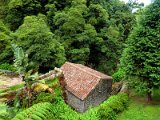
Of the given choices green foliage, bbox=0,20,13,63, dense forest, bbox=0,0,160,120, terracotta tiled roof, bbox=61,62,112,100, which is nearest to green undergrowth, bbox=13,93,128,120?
dense forest, bbox=0,0,160,120

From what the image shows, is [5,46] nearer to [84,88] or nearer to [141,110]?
Answer: [84,88]

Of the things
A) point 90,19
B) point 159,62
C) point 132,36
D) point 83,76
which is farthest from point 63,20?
point 159,62

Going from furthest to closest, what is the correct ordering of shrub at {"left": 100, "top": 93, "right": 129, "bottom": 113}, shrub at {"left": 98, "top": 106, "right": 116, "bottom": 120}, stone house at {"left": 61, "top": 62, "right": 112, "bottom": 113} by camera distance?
stone house at {"left": 61, "top": 62, "right": 112, "bottom": 113} → shrub at {"left": 100, "top": 93, "right": 129, "bottom": 113} → shrub at {"left": 98, "top": 106, "right": 116, "bottom": 120}

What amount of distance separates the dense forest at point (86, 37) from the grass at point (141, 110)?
565 mm

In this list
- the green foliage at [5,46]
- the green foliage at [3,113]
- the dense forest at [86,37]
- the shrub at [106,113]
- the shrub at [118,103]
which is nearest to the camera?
the green foliage at [3,113]

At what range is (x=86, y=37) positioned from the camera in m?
36.1

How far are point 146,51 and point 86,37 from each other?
1344cm

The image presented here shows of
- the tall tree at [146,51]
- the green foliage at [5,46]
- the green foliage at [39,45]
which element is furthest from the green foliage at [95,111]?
the green foliage at [5,46]

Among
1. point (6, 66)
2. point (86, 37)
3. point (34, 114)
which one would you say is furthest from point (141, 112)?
point (6, 66)

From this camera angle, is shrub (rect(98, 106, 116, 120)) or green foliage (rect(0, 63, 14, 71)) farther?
green foliage (rect(0, 63, 14, 71))

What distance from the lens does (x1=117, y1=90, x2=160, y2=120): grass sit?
21.7 metres

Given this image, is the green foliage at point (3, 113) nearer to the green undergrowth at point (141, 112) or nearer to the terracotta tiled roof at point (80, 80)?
the green undergrowth at point (141, 112)

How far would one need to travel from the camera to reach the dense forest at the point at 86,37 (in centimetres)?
2330

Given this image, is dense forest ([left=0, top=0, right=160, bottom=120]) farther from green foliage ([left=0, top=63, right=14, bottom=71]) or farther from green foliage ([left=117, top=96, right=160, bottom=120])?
green foliage ([left=117, top=96, right=160, bottom=120])
